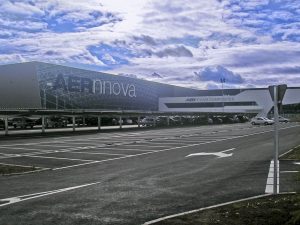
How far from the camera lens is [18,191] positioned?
422 inches

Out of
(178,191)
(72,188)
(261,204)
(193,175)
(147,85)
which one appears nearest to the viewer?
(261,204)

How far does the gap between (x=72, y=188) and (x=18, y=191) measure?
1.26 meters

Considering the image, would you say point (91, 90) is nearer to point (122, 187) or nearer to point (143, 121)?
point (143, 121)

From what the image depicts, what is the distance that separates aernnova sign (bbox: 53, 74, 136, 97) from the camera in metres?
78.1

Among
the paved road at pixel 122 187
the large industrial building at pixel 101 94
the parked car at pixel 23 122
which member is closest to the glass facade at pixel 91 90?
the large industrial building at pixel 101 94

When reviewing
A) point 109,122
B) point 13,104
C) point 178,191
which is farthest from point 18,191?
point 13,104

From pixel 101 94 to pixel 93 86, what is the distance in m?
3.35

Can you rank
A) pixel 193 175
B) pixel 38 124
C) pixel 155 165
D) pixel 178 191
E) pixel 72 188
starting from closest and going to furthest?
1. pixel 178 191
2. pixel 72 188
3. pixel 193 175
4. pixel 155 165
5. pixel 38 124

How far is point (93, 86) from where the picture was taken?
290ft

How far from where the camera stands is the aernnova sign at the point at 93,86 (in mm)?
78062

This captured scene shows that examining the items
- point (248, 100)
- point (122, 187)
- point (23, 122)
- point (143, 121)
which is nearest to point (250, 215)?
point (122, 187)

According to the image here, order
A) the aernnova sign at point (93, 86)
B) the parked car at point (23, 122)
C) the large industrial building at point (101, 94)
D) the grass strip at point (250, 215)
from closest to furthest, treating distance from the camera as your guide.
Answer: the grass strip at point (250, 215)
the parked car at point (23, 122)
the large industrial building at point (101, 94)
the aernnova sign at point (93, 86)

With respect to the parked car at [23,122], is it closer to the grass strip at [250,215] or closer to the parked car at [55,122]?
the parked car at [55,122]

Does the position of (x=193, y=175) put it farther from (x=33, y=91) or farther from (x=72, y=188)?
(x=33, y=91)
